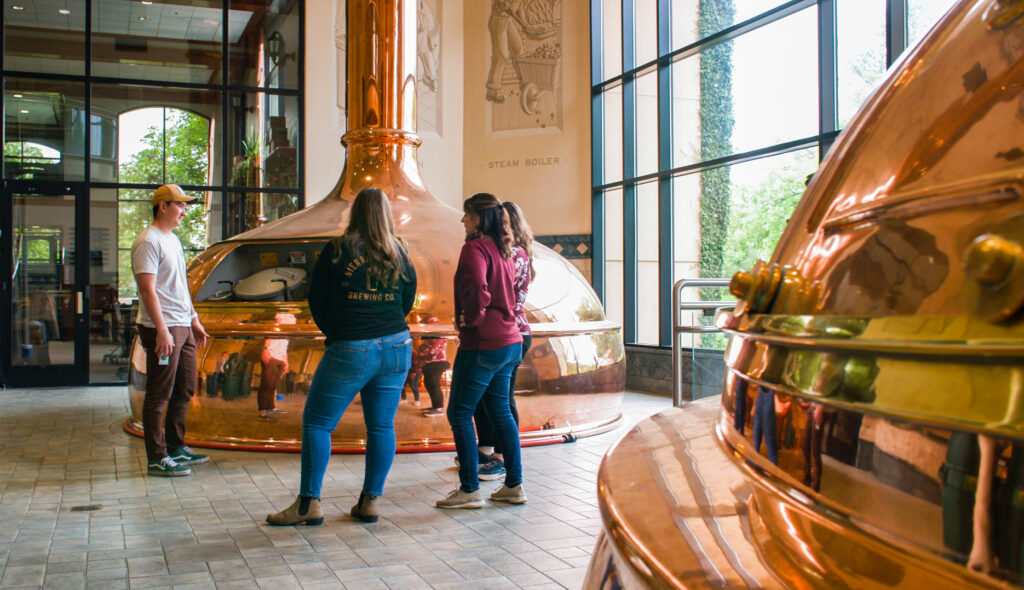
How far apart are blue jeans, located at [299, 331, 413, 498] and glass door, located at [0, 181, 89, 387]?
867 centimetres

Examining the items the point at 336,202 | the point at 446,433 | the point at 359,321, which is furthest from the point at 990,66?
A: the point at 336,202

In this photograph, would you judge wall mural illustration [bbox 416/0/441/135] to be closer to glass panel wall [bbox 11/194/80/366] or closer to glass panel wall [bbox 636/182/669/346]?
glass panel wall [bbox 636/182/669/346]

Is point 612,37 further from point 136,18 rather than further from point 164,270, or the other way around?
point 164,270

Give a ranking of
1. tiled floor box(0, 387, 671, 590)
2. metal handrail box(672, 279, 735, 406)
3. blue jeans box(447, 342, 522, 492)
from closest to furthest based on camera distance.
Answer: tiled floor box(0, 387, 671, 590) → blue jeans box(447, 342, 522, 492) → metal handrail box(672, 279, 735, 406)

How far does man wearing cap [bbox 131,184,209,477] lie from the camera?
5.02 m

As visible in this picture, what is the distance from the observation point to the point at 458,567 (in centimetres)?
332

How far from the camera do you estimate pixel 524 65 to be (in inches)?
509

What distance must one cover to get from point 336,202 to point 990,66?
6.67m

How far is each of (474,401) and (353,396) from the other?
2.11 feet

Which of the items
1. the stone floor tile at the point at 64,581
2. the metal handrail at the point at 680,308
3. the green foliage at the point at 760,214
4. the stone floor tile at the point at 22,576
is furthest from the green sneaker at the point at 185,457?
the green foliage at the point at 760,214

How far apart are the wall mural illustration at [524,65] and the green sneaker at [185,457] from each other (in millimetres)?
8435

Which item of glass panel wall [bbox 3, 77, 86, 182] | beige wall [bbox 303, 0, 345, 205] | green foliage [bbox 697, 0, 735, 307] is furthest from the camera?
beige wall [bbox 303, 0, 345, 205]

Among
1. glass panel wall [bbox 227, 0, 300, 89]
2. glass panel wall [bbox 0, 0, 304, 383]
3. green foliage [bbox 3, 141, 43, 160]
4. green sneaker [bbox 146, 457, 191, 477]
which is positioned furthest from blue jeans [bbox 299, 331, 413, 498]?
glass panel wall [bbox 227, 0, 300, 89]

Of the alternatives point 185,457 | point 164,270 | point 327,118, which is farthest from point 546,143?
point 185,457
